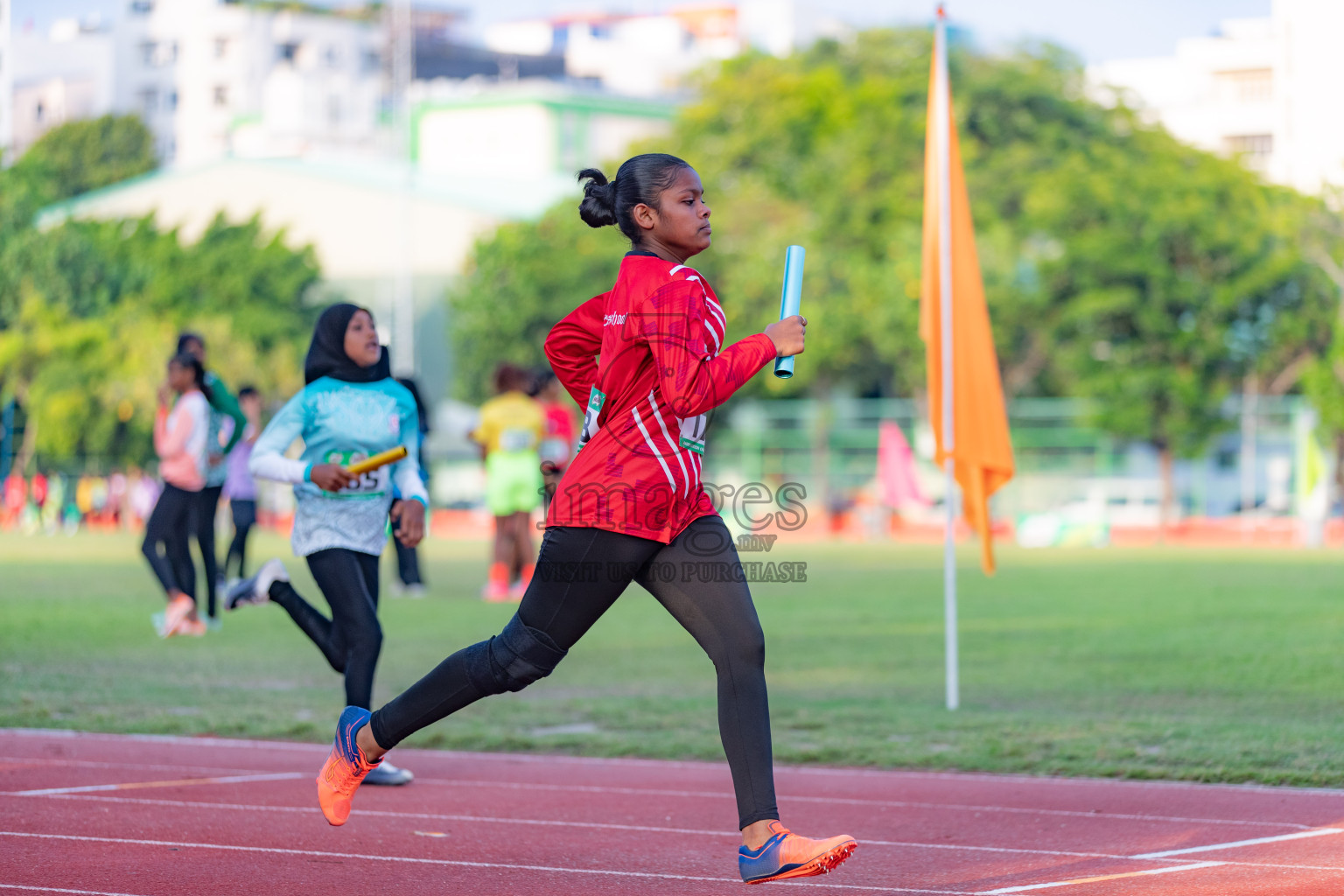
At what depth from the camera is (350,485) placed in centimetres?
670

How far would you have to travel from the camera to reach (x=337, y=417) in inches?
276

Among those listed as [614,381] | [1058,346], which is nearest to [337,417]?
[614,381]

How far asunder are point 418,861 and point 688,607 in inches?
53.1

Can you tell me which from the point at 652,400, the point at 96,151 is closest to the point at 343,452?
the point at 652,400

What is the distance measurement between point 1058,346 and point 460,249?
80.6ft

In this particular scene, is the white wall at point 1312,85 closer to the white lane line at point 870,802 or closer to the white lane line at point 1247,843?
the white lane line at point 870,802

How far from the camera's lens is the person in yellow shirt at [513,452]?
1650 centimetres

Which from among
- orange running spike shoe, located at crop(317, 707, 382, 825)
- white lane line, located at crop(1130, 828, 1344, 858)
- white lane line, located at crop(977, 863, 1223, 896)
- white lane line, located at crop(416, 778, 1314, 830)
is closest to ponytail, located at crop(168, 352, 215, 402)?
white lane line, located at crop(416, 778, 1314, 830)

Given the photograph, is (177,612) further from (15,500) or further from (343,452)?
(15,500)

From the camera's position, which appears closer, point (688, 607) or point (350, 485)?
point (688, 607)

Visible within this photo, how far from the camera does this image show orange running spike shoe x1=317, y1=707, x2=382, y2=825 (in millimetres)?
5297

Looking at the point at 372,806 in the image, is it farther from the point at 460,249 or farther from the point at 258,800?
the point at 460,249

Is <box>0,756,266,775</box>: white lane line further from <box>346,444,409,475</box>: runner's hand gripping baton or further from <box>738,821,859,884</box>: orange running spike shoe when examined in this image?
<box>738,821,859,884</box>: orange running spike shoe

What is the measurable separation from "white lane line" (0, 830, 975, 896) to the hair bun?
1939 millimetres
